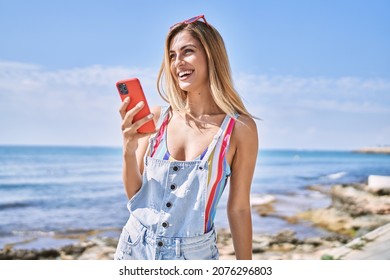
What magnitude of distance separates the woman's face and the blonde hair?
0.7 inches

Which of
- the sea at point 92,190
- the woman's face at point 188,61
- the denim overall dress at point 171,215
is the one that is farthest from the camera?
the sea at point 92,190

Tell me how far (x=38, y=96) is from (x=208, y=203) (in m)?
15.8

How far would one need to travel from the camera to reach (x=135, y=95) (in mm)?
1638

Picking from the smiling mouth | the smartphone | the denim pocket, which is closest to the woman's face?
the smiling mouth

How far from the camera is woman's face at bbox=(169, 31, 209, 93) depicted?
1708mm

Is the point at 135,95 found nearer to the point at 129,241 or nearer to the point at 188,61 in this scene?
the point at 188,61

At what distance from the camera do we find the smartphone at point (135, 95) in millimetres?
1622

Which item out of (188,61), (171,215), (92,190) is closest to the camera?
(171,215)

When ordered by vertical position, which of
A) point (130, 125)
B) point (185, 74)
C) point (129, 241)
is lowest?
point (129, 241)

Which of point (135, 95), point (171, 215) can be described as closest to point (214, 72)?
point (135, 95)

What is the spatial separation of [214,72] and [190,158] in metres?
0.30

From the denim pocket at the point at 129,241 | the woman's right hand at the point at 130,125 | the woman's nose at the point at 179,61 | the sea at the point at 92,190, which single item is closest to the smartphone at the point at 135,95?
the woman's right hand at the point at 130,125

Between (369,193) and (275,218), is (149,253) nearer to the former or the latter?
(275,218)

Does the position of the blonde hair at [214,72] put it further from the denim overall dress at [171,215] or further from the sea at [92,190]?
the sea at [92,190]
